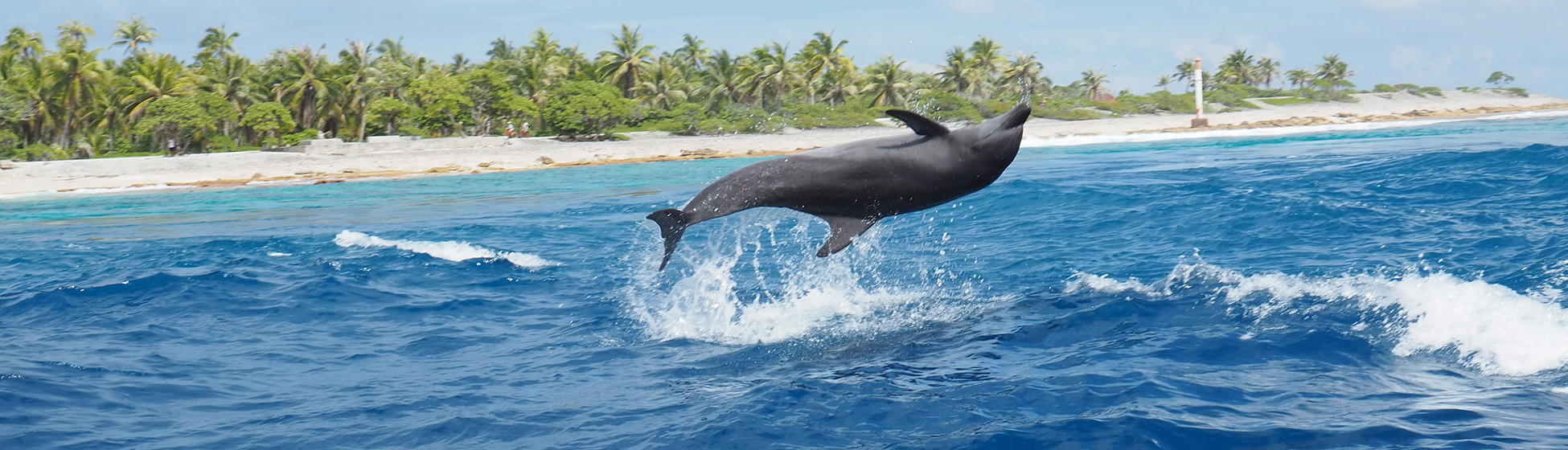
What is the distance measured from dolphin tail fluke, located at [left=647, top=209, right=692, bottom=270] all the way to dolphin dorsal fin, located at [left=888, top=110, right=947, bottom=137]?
1.52m

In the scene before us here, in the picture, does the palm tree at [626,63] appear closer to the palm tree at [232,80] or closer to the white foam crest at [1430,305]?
the palm tree at [232,80]

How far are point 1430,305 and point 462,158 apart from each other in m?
40.0

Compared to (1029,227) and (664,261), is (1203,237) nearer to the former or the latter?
(1029,227)

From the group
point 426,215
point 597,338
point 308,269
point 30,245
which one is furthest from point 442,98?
point 597,338

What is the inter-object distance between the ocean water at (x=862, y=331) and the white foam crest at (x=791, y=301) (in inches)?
2.1

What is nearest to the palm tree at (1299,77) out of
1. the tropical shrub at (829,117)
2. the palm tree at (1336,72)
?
the palm tree at (1336,72)

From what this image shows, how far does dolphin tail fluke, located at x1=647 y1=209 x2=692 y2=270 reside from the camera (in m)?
7.05

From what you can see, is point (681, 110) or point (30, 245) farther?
point (681, 110)

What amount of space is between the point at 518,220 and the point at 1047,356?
45.5 feet

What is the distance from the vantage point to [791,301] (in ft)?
32.2

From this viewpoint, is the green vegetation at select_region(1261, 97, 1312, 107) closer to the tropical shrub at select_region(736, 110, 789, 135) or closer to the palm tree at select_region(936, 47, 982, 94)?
the palm tree at select_region(936, 47, 982, 94)

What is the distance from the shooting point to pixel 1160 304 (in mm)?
8945

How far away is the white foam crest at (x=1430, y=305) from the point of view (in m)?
6.86

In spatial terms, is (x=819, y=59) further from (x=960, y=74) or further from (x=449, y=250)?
(x=449, y=250)
